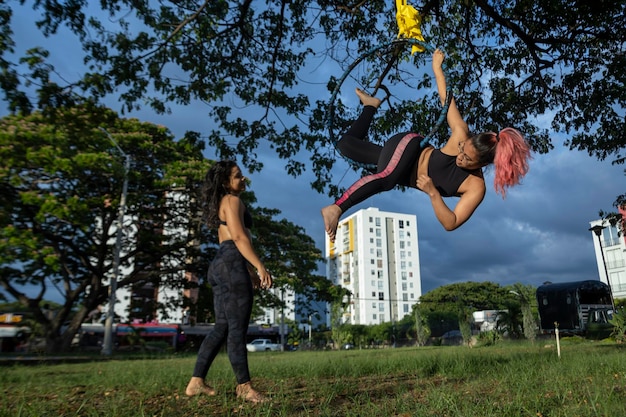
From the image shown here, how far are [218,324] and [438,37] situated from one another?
736 centimetres

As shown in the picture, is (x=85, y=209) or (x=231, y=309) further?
(x=85, y=209)

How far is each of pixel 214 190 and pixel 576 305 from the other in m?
23.7

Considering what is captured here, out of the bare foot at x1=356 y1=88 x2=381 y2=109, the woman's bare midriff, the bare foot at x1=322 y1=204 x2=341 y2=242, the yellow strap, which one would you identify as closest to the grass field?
the bare foot at x1=322 y1=204 x2=341 y2=242

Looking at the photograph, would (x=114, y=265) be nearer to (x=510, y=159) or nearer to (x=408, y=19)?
(x=408, y=19)

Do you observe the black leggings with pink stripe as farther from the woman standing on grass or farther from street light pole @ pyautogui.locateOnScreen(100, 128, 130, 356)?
street light pole @ pyautogui.locateOnScreen(100, 128, 130, 356)

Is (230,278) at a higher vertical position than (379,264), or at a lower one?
lower

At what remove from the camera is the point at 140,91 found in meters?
7.88

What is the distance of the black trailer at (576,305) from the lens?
867 inches

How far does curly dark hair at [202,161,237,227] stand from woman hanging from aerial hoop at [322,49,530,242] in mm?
1091

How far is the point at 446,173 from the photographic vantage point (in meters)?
3.67

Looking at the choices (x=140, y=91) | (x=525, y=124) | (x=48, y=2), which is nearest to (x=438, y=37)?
(x=525, y=124)

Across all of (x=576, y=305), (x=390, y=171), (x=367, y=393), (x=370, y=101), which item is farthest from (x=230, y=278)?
(x=576, y=305)

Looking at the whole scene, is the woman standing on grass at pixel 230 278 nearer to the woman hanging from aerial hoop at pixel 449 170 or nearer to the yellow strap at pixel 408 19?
the woman hanging from aerial hoop at pixel 449 170

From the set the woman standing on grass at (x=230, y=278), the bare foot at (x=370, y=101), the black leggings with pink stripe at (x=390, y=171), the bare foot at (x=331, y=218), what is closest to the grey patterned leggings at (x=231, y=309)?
the woman standing on grass at (x=230, y=278)
